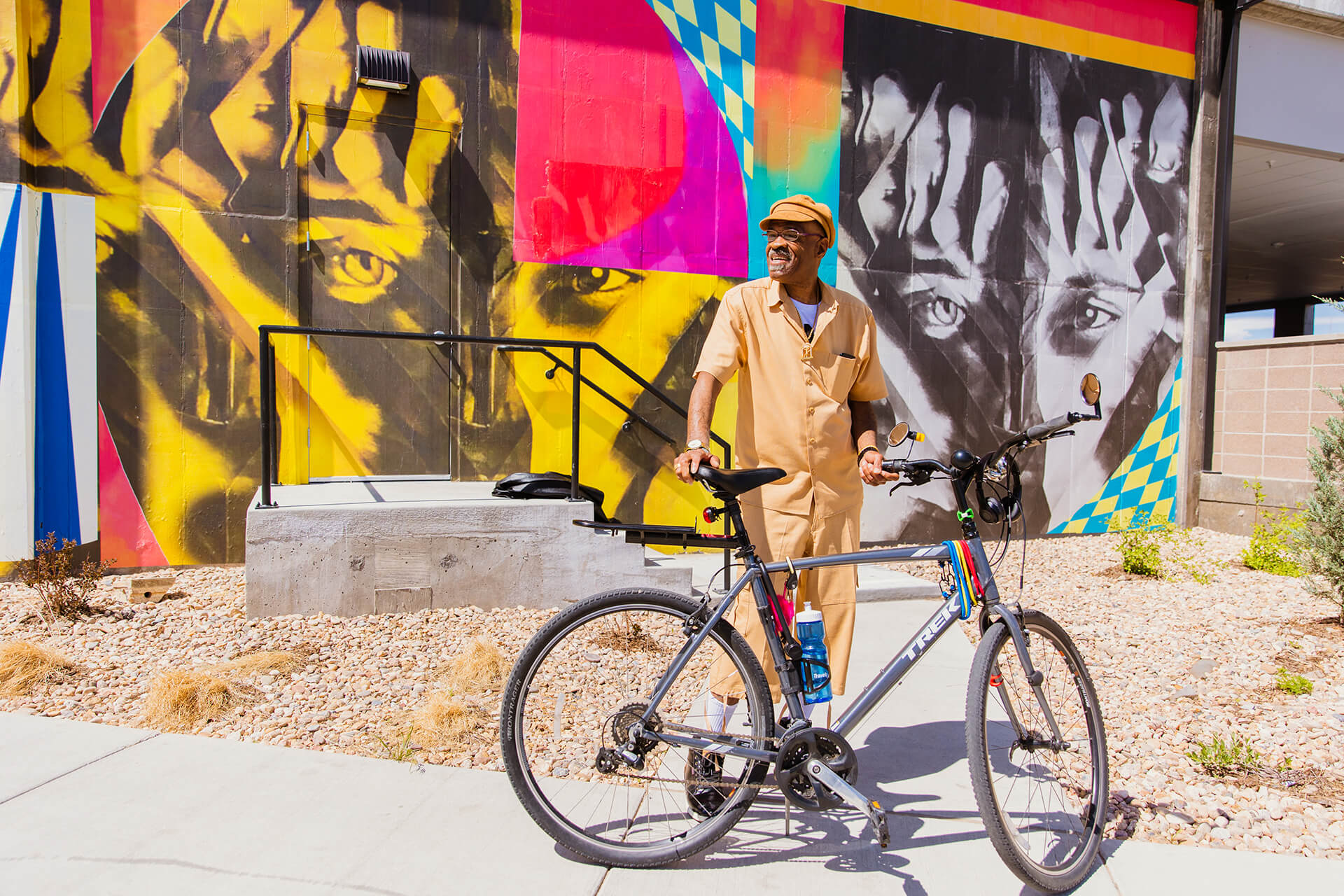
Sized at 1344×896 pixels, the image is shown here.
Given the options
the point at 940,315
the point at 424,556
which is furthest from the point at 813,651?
the point at 940,315

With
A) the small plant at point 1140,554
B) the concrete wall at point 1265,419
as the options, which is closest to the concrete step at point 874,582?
the small plant at point 1140,554

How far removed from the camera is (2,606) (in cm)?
462

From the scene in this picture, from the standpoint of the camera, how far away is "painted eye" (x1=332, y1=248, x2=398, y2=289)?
5840mm

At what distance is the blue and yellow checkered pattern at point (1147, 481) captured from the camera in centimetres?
822

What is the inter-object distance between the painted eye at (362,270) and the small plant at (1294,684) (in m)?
5.72

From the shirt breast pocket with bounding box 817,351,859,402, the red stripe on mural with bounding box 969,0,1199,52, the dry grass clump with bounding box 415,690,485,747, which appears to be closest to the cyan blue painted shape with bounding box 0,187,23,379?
the dry grass clump with bounding box 415,690,485,747

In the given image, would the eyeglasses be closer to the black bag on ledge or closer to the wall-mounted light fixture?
the black bag on ledge

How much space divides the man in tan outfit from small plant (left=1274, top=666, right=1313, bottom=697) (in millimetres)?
2579

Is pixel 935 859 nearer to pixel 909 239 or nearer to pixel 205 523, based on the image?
pixel 205 523

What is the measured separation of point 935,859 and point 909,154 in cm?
631

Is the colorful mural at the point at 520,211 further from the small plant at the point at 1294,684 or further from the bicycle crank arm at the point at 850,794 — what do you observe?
the bicycle crank arm at the point at 850,794

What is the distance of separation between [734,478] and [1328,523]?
4765 mm

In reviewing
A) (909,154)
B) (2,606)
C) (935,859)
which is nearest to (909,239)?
(909,154)

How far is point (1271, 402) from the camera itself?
8180 mm
